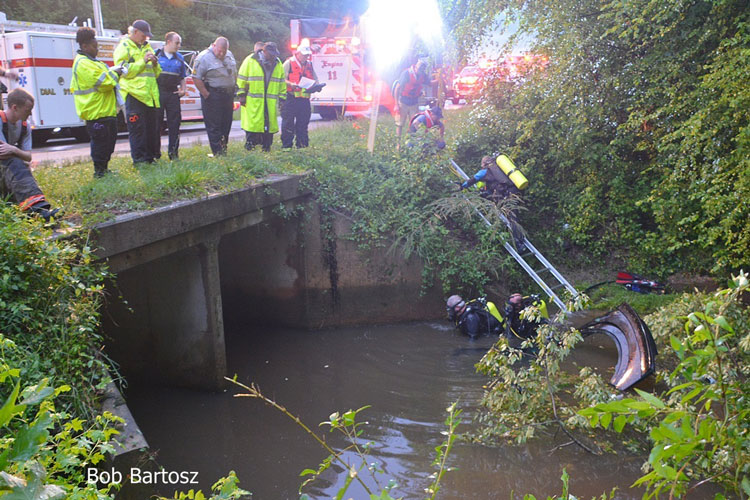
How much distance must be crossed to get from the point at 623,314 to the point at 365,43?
14.8 meters

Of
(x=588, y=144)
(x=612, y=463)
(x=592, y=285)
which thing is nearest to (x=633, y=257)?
(x=592, y=285)

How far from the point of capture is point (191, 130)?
20.0m

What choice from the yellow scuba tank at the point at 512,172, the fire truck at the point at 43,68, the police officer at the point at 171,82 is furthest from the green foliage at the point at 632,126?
the fire truck at the point at 43,68

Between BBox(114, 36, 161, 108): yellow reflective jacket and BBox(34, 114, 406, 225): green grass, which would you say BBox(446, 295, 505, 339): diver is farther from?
BBox(114, 36, 161, 108): yellow reflective jacket

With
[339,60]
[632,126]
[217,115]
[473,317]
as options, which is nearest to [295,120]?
[217,115]

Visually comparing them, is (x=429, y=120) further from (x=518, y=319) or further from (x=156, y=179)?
(x=156, y=179)

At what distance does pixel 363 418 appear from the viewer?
763 cm

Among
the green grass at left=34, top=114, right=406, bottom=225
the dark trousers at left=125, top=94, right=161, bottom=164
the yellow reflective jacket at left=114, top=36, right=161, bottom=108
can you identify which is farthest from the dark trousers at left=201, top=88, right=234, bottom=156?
the yellow reflective jacket at left=114, top=36, right=161, bottom=108

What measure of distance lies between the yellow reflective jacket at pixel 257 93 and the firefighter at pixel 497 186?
3452 millimetres

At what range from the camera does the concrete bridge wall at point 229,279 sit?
728 centimetres

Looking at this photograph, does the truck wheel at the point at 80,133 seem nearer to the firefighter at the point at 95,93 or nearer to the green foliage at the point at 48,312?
the firefighter at the point at 95,93

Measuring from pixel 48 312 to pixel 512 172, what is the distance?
7.38m

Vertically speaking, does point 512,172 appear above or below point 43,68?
below

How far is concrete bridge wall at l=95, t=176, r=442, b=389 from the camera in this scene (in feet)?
23.9
